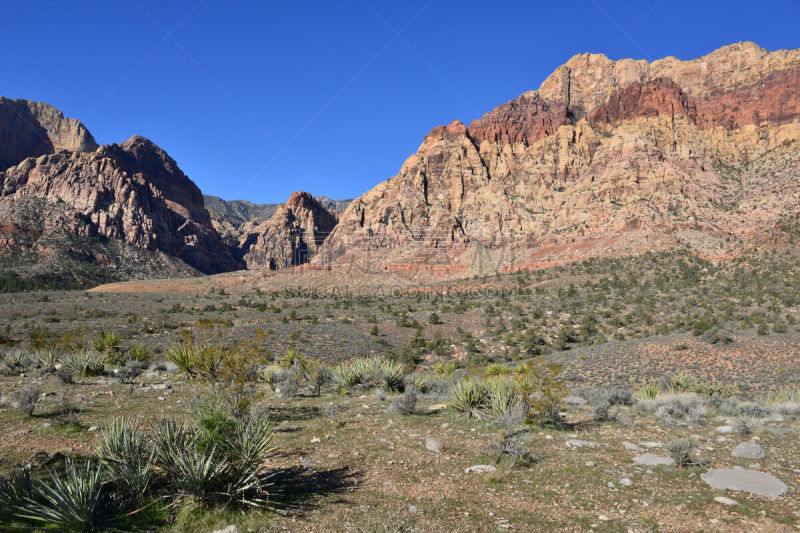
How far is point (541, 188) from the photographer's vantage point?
310 feet

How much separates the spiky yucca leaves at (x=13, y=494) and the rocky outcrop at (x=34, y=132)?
169656 mm

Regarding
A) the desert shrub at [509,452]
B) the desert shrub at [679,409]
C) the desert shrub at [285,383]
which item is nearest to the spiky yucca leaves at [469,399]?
the desert shrub at [509,452]

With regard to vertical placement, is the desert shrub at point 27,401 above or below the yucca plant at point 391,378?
above

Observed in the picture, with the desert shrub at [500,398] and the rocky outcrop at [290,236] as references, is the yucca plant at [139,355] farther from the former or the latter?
the rocky outcrop at [290,236]

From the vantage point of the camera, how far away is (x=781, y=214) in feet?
165

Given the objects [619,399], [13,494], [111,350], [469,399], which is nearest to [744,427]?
[619,399]

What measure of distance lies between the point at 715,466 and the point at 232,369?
840 cm

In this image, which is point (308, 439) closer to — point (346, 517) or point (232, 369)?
point (232, 369)

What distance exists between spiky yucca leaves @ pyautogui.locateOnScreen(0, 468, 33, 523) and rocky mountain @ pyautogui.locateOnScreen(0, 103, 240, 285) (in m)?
92.4

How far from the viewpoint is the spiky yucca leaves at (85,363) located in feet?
44.7

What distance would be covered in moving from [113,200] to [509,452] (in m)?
142

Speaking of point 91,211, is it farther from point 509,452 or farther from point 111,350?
point 509,452

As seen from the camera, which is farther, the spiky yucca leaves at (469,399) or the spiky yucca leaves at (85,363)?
the spiky yucca leaves at (85,363)

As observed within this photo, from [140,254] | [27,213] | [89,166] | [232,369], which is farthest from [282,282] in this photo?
[89,166]
